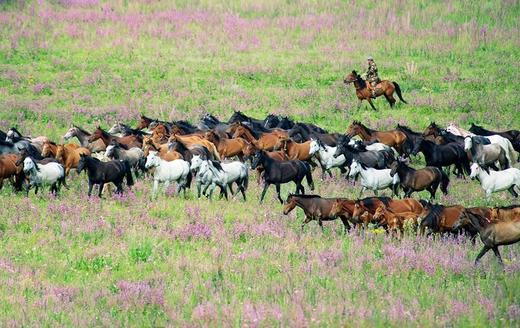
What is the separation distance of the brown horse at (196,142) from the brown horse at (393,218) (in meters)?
8.36

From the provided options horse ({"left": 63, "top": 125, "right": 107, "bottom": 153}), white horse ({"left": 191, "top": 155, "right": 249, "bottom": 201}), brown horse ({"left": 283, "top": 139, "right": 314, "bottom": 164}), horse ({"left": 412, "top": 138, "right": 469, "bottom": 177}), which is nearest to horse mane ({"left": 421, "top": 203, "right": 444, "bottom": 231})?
white horse ({"left": 191, "top": 155, "right": 249, "bottom": 201})

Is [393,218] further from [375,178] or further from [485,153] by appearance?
[485,153]

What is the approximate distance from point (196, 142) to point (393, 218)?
351 inches

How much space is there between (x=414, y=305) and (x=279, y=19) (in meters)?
37.0

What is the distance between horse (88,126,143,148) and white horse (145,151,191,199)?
3522mm

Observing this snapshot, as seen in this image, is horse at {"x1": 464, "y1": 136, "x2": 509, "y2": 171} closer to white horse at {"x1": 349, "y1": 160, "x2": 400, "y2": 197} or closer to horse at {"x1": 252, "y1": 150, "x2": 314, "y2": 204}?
white horse at {"x1": 349, "y1": 160, "x2": 400, "y2": 197}

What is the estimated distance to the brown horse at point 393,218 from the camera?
657 inches

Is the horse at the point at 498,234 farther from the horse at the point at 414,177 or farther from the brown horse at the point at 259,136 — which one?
the brown horse at the point at 259,136

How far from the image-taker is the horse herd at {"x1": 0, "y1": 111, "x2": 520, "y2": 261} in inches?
660

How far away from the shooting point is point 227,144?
2545 cm

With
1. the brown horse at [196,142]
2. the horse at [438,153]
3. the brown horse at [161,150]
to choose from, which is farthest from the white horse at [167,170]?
the horse at [438,153]

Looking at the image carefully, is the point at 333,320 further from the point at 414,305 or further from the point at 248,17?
the point at 248,17

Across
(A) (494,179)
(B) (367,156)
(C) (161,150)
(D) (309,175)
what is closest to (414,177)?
(A) (494,179)

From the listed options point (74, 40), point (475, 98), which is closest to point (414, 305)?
point (475, 98)
